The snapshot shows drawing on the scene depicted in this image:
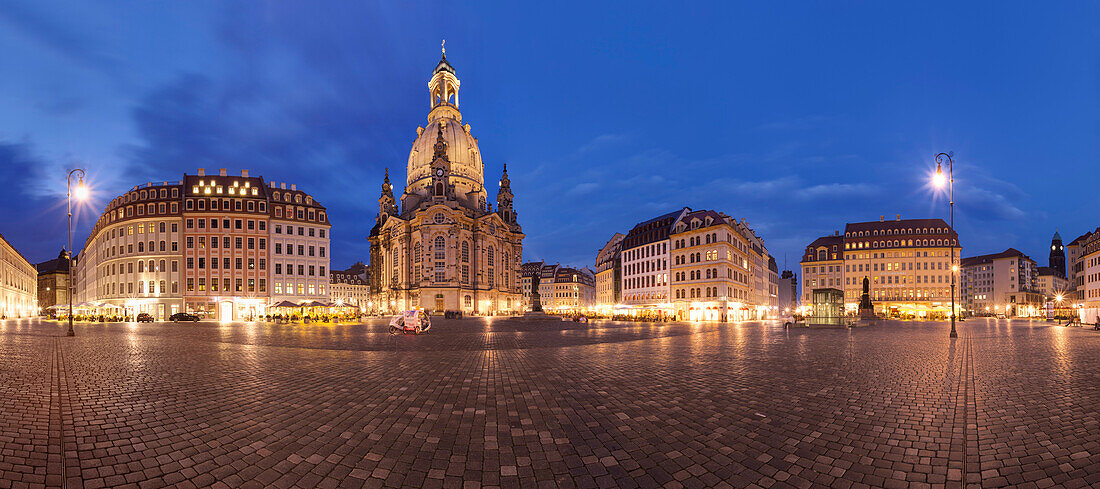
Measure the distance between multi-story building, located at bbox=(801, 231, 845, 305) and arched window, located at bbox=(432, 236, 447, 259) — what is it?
78.9 metres

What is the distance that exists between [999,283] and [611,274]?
456ft

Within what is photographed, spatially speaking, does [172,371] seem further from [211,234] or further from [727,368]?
[211,234]

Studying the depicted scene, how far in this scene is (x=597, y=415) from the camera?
24.8 ft

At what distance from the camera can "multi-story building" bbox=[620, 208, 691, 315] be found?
8131cm

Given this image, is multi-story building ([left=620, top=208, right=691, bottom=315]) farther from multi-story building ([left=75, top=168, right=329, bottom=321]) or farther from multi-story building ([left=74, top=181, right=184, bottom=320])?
multi-story building ([left=74, top=181, right=184, bottom=320])

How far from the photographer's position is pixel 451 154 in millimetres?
117125

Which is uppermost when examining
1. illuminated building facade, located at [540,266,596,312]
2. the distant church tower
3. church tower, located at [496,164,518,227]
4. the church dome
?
the church dome

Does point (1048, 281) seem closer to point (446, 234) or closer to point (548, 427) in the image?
point (446, 234)

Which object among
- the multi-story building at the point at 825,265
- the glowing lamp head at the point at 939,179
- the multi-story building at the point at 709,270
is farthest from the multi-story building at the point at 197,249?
the multi-story building at the point at 825,265

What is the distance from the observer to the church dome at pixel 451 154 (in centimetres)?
11719

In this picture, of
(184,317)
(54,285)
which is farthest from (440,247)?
(54,285)

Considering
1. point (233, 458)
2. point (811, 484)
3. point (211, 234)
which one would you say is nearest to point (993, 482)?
point (811, 484)

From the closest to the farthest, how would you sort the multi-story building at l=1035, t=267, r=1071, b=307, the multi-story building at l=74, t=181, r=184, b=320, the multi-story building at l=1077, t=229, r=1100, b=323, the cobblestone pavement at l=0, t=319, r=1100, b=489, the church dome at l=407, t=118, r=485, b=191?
the cobblestone pavement at l=0, t=319, r=1100, b=489, the multi-story building at l=74, t=181, r=184, b=320, the multi-story building at l=1077, t=229, r=1100, b=323, the church dome at l=407, t=118, r=485, b=191, the multi-story building at l=1035, t=267, r=1071, b=307

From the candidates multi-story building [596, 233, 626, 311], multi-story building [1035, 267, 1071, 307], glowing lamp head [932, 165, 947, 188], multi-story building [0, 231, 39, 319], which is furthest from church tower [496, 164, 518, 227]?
multi-story building [1035, 267, 1071, 307]
